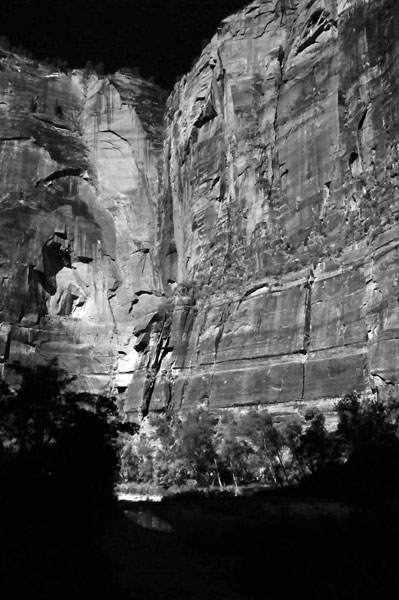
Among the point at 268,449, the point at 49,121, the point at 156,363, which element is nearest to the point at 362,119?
the point at 268,449

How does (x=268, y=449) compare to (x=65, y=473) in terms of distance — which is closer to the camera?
(x=65, y=473)

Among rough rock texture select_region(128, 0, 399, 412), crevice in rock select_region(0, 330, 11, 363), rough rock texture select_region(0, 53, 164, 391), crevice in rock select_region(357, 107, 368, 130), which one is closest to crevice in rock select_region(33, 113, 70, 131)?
rough rock texture select_region(0, 53, 164, 391)

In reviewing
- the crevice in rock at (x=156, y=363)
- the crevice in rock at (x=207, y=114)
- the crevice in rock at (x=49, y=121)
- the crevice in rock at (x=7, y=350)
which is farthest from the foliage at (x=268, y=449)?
the crevice in rock at (x=49, y=121)

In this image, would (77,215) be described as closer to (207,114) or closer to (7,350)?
(7,350)

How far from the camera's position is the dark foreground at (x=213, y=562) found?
11008 millimetres

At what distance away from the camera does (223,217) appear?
6681 centimetres

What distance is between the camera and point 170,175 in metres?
82.7

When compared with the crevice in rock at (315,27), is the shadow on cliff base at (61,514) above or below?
below

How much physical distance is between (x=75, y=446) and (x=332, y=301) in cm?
3400

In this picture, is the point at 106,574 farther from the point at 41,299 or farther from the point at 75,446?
the point at 41,299

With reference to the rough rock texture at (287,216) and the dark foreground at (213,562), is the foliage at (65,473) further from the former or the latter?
the rough rock texture at (287,216)

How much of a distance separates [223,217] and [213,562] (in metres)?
51.4

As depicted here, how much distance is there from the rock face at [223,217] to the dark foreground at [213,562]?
2384 centimetres

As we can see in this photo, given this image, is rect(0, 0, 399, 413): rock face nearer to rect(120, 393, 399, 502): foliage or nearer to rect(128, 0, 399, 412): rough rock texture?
rect(128, 0, 399, 412): rough rock texture
